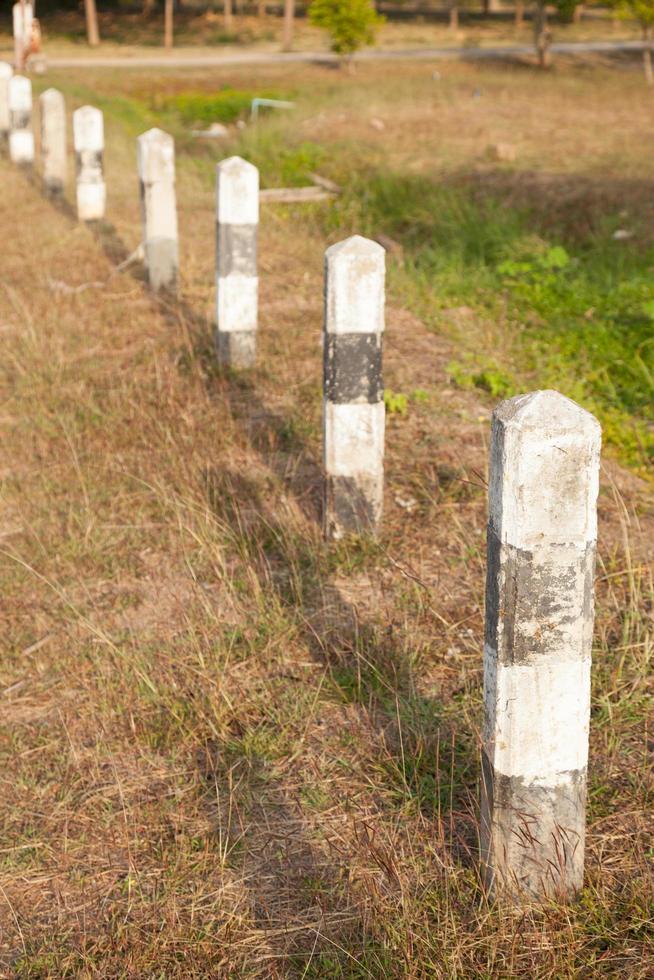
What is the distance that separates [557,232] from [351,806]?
7962 millimetres

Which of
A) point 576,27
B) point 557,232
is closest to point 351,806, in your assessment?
point 557,232

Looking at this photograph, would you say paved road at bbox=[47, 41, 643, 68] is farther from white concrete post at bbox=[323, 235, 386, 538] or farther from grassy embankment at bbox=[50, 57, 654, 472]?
white concrete post at bbox=[323, 235, 386, 538]

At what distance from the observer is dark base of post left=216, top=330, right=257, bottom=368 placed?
676 cm

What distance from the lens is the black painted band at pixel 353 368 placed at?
4512mm

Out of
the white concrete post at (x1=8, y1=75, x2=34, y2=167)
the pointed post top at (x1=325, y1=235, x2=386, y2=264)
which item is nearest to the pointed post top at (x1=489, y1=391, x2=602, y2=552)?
the pointed post top at (x1=325, y1=235, x2=386, y2=264)

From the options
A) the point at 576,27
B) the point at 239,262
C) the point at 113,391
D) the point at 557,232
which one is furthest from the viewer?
the point at 576,27

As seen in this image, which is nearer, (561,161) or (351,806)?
(351,806)

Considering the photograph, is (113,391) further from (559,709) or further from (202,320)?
(559,709)

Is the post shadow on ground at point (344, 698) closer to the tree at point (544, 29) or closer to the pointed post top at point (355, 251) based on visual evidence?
the pointed post top at point (355, 251)

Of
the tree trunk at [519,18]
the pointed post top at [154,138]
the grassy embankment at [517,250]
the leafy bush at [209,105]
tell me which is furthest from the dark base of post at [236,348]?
the tree trunk at [519,18]

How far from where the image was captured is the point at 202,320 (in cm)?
788

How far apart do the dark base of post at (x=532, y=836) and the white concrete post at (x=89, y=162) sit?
9.11 metres

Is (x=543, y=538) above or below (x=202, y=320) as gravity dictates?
above

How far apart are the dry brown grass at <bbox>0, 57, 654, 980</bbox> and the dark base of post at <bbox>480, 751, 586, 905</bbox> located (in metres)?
0.06
